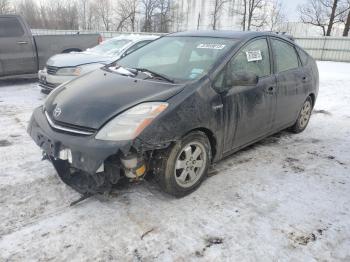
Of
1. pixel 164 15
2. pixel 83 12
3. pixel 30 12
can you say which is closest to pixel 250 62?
pixel 164 15

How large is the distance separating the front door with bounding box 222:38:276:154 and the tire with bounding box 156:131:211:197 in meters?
0.38

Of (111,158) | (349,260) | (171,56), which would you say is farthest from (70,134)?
(349,260)

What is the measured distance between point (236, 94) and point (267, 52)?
1.01 metres

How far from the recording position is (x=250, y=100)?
3.78 metres

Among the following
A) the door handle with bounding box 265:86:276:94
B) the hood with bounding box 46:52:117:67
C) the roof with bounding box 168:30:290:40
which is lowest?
the hood with bounding box 46:52:117:67

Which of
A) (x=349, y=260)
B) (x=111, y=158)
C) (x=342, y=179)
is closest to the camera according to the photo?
(x=349, y=260)

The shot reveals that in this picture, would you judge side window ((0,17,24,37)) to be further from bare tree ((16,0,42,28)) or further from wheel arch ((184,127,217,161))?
bare tree ((16,0,42,28))

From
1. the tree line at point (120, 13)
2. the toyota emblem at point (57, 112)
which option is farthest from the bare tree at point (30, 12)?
the toyota emblem at point (57, 112)

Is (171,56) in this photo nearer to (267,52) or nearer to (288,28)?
(267,52)

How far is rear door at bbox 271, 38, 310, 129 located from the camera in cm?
437

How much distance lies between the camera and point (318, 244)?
2.69 meters

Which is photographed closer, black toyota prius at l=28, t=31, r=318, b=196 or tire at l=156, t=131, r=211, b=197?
black toyota prius at l=28, t=31, r=318, b=196

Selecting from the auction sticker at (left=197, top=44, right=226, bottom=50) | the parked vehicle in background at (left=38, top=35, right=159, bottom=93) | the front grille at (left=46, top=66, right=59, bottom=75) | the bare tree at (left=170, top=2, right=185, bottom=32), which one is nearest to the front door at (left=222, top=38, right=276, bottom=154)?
Answer: the auction sticker at (left=197, top=44, right=226, bottom=50)

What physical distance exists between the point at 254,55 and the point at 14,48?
6.82 m
